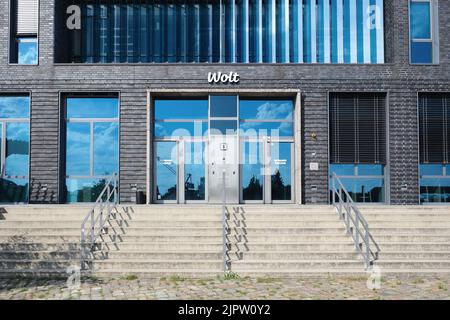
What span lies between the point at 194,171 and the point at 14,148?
5.72m

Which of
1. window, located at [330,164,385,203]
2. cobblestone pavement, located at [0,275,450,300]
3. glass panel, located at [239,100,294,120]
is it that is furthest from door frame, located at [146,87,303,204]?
cobblestone pavement, located at [0,275,450,300]

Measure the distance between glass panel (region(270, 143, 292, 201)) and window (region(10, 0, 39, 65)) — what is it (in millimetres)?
8403

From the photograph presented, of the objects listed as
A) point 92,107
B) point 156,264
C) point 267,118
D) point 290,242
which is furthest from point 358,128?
point 92,107

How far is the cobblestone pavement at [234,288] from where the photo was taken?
280 inches

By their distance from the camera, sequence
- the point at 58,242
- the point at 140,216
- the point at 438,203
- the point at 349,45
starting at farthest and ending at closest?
the point at 349,45
the point at 438,203
the point at 140,216
the point at 58,242

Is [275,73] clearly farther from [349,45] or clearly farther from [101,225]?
[101,225]

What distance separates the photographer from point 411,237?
992 cm

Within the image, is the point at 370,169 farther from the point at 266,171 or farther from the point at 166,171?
the point at 166,171

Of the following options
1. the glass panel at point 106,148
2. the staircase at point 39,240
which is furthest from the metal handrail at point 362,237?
the glass panel at point 106,148

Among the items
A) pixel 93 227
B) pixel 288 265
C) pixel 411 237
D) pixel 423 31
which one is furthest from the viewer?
pixel 423 31

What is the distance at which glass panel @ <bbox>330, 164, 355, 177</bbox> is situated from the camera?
14.2m

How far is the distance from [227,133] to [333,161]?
3.47m

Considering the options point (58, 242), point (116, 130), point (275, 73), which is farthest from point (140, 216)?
point (275, 73)

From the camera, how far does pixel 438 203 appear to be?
558 inches
